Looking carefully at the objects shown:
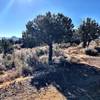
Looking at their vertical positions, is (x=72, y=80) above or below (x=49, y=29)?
below

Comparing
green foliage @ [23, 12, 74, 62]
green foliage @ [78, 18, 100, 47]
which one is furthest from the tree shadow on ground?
green foliage @ [78, 18, 100, 47]

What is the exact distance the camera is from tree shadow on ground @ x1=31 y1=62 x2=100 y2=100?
14.9m

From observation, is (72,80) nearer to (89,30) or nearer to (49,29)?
(49,29)

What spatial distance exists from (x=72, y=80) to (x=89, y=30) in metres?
23.1

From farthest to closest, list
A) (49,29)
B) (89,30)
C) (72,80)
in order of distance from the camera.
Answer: (89,30) < (49,29) < (72,80)

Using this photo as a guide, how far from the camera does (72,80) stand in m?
17.7

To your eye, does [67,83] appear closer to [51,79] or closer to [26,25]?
[51,79]

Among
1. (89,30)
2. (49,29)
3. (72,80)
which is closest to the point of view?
(72,80)

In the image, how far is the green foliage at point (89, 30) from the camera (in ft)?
129

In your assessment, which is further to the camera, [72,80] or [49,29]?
[49,29]

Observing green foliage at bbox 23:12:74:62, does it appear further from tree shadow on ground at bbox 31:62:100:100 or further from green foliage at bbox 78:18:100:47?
green foliage at bbox 78:18:100:47

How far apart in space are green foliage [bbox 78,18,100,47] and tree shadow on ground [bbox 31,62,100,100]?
724 inches

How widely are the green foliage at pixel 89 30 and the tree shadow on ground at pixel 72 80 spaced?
18.4 m

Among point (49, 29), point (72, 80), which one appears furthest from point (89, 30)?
point (72, 80)
